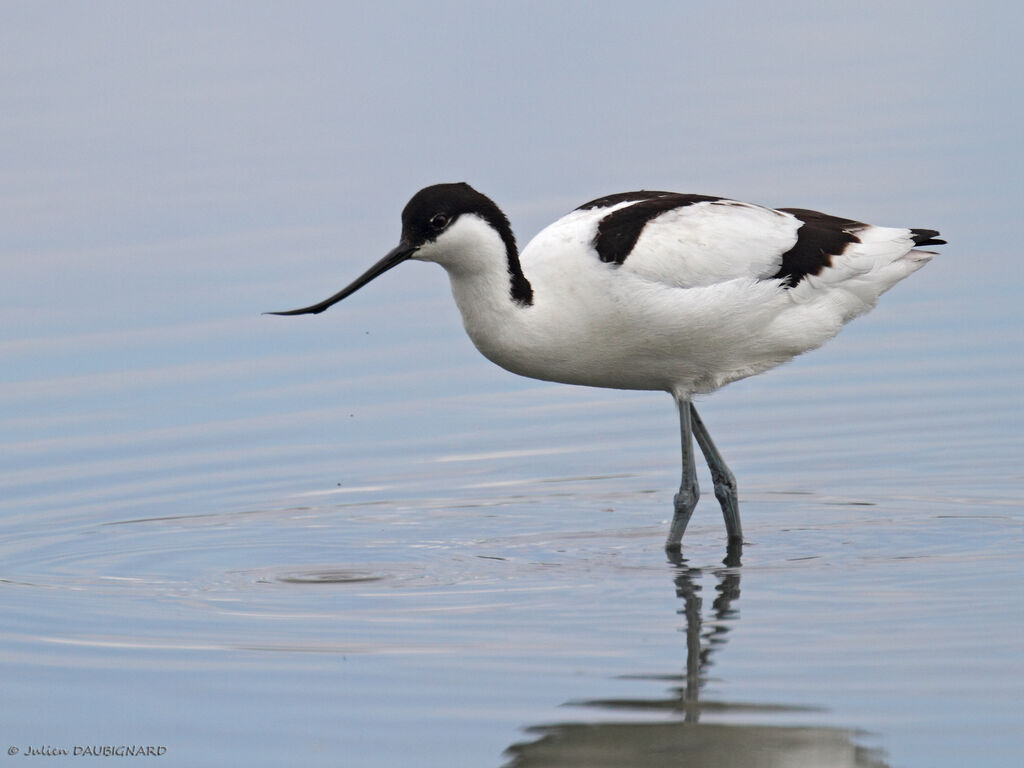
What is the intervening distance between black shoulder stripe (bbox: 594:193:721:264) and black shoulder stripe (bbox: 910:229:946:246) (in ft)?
4.13

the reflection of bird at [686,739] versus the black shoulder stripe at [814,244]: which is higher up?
the black shoulder stripe at [814,244]

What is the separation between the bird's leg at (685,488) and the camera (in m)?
11.0

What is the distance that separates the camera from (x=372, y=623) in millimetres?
9438

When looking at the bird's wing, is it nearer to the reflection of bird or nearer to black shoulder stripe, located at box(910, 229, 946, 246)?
black shoulder stripe, located at box(910, 229, 946, 246)

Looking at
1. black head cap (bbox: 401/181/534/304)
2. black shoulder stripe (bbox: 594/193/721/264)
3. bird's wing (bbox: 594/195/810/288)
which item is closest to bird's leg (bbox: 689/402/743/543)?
bird's wing (bbox: 594/195/810/288)

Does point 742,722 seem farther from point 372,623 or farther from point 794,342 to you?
point 794,342

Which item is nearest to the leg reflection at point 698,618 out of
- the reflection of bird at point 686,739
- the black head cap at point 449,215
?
the reflection of bird at point 686,739

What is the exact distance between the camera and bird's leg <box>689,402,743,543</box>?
11.2 metres

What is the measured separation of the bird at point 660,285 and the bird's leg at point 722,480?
0.03 feet

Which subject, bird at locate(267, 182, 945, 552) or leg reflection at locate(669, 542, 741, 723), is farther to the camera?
bird at locate(267, 182, 945, 552)

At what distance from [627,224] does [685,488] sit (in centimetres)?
148

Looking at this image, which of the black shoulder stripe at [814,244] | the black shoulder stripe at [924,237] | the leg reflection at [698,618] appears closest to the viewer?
the leg reflection at [698,618]
